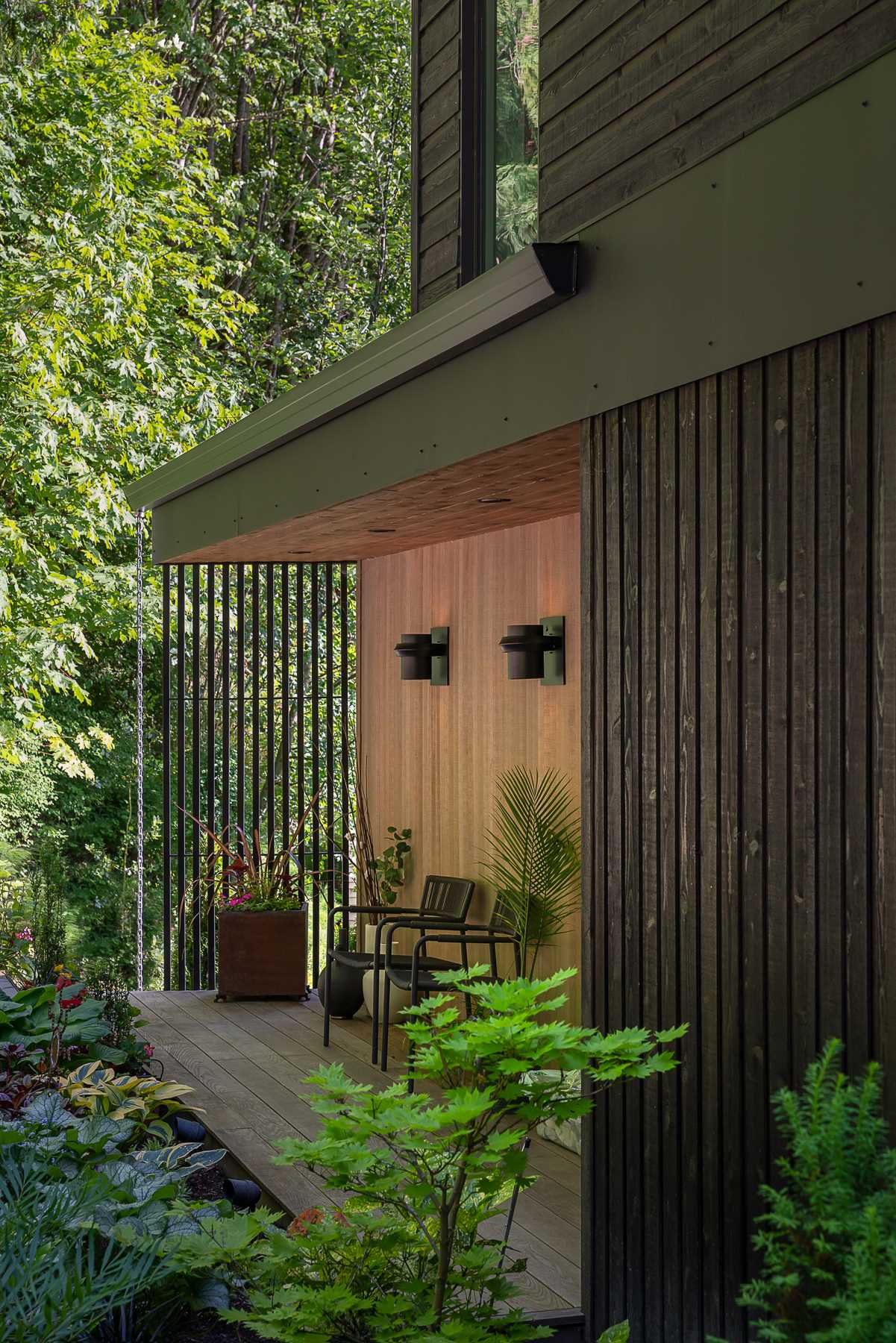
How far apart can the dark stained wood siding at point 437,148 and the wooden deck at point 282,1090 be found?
2.84 metres

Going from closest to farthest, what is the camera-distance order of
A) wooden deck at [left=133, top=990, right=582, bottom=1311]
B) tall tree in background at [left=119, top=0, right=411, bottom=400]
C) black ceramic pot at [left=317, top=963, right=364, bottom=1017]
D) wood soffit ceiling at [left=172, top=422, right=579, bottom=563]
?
wooden deck at [left=133, top=990, right=582, bottom=1311] < wood soffit ceiling at [left=172, top=422, right=579, bottom=563] < black ceramic pot at [left=317, top=963, right=364, bottom=1017] < tall tree in background at [left=119, top=0, right=411, bottom=400]

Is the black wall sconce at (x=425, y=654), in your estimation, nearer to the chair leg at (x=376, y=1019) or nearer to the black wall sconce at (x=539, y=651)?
the black wall sconce at (x=539, y=651)

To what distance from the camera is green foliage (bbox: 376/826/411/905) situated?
743 cm

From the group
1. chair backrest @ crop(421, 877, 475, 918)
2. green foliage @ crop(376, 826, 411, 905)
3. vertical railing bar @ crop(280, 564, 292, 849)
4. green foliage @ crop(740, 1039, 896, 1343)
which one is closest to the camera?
green foliage @ crop(740, 1039, 896, 1343)

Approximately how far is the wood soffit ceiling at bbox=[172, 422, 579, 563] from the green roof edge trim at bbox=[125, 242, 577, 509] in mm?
314

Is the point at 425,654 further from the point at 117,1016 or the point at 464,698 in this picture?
the point at 117,1016

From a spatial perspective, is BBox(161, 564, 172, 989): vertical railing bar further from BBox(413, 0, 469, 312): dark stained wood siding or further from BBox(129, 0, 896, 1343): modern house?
BBox(129, 0, 896, 1343): modern house

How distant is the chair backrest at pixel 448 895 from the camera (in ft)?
21.3

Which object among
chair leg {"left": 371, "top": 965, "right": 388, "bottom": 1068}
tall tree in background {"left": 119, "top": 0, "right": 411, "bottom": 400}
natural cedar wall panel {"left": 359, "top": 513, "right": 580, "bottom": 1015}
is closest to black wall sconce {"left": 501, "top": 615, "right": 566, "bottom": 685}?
natural cedar wall panel {"left": 359, "top": 513, "right": 580, "bottom": 1015}

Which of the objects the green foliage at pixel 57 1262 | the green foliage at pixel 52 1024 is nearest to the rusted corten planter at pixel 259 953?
the green foliage at pixel 52 1024

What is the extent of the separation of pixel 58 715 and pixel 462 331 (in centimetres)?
1043

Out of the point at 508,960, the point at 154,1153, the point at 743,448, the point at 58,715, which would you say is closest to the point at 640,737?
the point at 743,448

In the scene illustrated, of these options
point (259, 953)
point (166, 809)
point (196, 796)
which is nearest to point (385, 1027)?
point (259, 953)

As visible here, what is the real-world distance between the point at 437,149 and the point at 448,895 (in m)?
3.32
